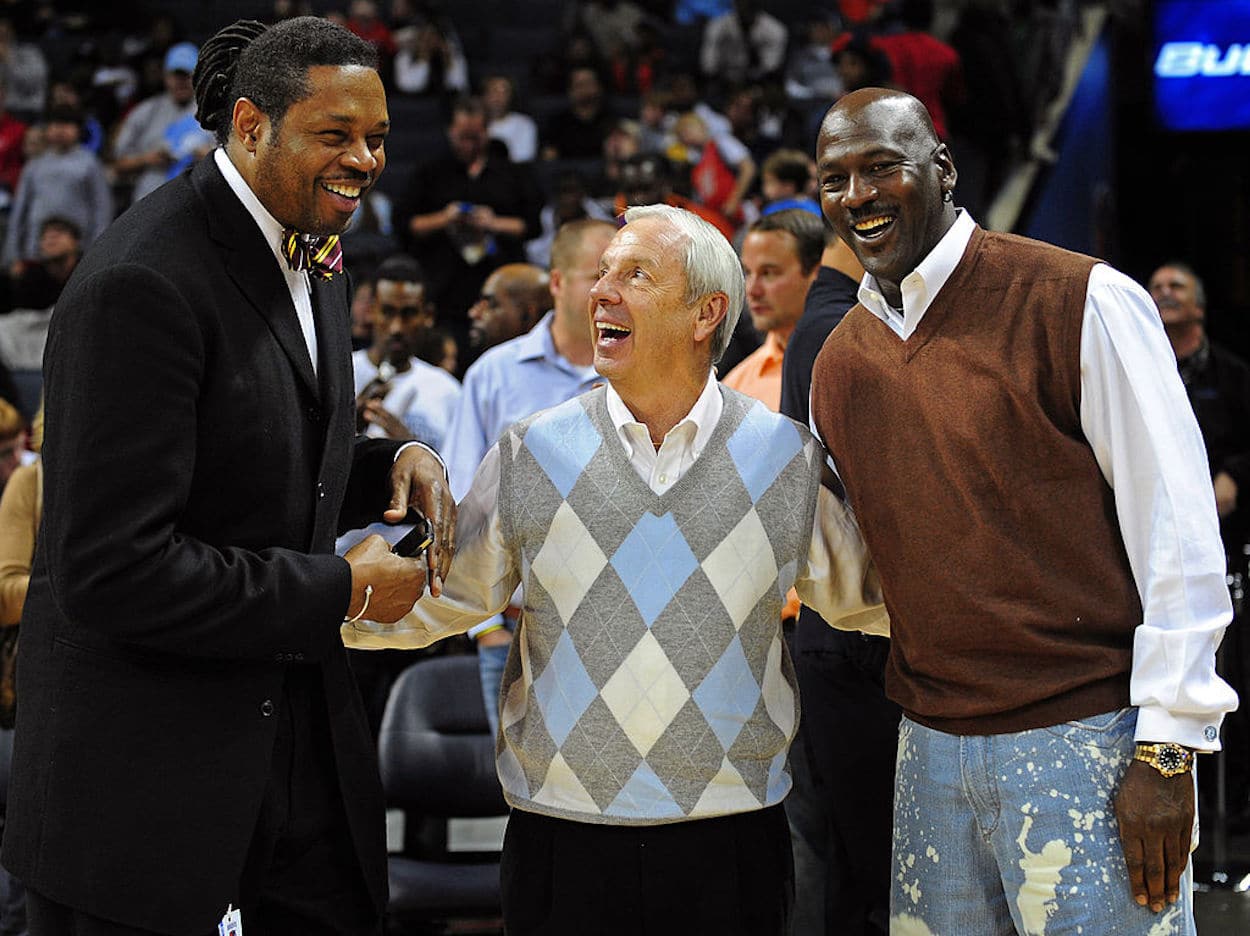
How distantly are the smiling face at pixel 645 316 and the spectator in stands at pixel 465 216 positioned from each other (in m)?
5.94

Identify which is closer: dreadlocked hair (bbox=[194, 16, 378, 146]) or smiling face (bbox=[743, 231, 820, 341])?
dreadlocked hair (bbox=[194, 16, 378, 146])

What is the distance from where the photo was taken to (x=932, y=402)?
97.5 inches

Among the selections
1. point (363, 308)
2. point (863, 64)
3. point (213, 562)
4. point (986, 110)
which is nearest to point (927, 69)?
point (863, 64)

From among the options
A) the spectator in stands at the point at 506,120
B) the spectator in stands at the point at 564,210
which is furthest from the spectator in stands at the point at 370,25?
the spectator in stands at the point at 564,210

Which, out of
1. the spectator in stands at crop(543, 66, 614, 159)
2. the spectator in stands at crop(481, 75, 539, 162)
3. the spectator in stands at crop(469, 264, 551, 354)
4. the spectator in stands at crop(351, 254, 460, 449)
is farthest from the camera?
the spectator in stands at crop(543, 66, 614, 159)

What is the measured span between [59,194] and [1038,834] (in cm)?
851

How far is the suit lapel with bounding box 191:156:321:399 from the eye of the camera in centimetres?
233

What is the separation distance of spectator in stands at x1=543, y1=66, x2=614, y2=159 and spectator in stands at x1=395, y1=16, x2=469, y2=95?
1038 mm

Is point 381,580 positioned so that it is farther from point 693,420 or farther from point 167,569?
point 693,420

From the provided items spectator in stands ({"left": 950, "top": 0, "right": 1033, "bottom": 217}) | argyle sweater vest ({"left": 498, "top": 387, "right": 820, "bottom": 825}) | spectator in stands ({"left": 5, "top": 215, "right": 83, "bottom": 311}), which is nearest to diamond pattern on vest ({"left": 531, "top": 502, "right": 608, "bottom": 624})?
argyle sweater vest ({"left": 498, "top": 387, "right": 820, "bottom": 825})

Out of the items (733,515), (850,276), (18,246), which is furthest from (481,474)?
(18,246)

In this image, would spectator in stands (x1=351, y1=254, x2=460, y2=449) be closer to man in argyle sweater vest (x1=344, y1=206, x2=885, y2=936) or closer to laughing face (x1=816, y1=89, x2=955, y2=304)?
man in argyle sweater vest (x1=344, y1=206, x2=885, y2=936)

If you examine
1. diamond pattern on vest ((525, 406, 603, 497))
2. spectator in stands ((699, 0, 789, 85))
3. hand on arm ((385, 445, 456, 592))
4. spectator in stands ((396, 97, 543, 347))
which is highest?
spectator in stands ((699, 0, 789, 85))

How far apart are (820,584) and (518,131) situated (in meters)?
8.97
